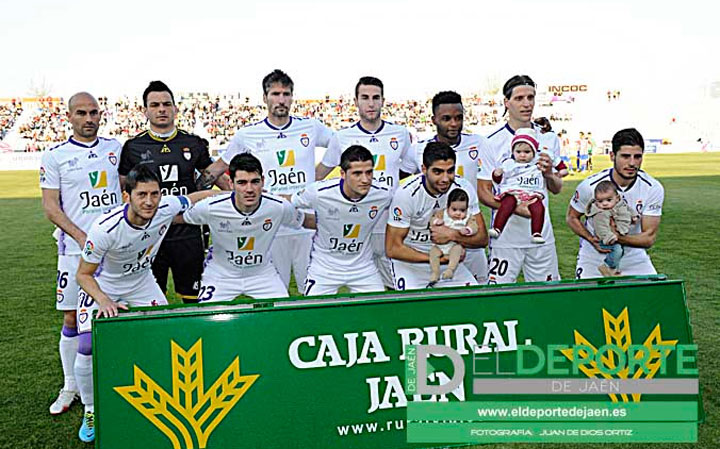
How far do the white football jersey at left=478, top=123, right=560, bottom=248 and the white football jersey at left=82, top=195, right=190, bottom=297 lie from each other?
2.66 metres

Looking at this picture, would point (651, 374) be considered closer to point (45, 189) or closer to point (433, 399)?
point (433, 399)

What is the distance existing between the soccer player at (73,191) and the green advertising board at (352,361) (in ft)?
5.24

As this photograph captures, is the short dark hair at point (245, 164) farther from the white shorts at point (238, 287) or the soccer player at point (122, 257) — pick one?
the white shorts at point (238, 287)

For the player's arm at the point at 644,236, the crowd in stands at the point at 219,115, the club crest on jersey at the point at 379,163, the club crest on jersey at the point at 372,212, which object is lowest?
the player's arm at the point at 644,236

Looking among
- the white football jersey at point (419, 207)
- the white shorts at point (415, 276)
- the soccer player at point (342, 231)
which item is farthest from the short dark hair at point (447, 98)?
the white shorts at point (415, 276)

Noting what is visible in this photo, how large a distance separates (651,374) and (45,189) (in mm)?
4434

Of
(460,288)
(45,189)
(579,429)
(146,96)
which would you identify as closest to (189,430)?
(460,288)

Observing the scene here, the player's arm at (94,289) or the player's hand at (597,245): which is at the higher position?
the player's hand at (597,245)

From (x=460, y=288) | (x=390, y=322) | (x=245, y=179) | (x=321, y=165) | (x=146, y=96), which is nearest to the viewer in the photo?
(x=390, y=322)

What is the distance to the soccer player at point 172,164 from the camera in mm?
5344

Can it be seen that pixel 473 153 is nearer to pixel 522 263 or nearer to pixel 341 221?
pixel 522 263

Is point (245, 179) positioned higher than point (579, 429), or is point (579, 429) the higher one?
point (245, 179)

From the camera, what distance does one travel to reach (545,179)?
18.7 ft

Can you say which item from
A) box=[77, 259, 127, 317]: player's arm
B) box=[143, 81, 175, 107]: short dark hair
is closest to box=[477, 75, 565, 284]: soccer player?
box=[143, 81, 175, 107]: short dark hair
